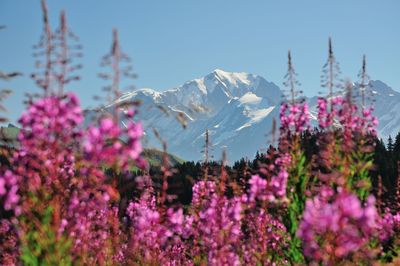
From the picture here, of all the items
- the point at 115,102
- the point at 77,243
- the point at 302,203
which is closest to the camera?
the point at 115,102

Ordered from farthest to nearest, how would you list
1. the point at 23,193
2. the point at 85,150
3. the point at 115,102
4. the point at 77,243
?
the point at 77,243 < the point at 23,193 < the point at 115,102 < the point at 85,150

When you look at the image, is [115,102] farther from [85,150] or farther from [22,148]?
[22,148]

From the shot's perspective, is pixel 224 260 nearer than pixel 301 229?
No

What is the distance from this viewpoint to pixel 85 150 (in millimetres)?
4168

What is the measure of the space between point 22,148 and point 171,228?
7.11 ft

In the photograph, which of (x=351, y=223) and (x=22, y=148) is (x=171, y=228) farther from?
(x=351, y=223)

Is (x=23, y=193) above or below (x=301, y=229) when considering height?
above

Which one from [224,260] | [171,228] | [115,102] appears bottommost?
[224,260]

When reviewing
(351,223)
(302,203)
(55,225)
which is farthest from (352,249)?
(302,203)

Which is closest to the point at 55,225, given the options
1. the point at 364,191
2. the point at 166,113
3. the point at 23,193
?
the point at 23,193

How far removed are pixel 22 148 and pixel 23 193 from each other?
472mm

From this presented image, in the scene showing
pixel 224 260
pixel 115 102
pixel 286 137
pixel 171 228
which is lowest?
pixel 224 260

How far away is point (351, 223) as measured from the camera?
3695 millimetres

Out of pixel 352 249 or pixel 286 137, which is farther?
pixel 286 137
